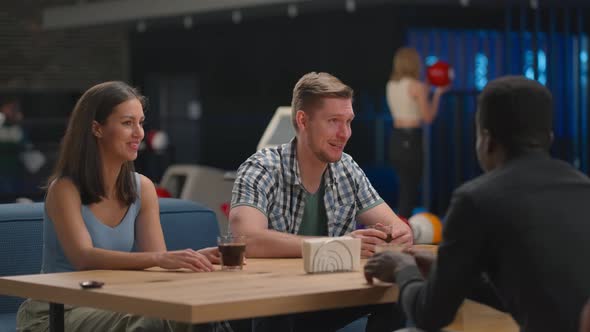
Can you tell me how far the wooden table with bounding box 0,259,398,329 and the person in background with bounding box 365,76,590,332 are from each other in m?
0.25

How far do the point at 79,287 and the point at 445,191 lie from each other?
→ 9.64 m

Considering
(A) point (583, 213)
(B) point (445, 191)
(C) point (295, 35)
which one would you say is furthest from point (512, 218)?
(C) point (295, 35)

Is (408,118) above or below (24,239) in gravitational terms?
above

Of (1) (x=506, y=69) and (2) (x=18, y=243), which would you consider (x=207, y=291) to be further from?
(1) (x=506, y=69)

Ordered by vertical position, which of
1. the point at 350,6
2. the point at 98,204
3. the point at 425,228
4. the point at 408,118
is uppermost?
the point at 350,6

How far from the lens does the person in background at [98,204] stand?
311 cm

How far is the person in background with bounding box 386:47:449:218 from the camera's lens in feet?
29.1

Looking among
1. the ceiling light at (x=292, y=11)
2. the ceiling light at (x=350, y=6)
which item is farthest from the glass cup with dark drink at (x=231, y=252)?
the ceiling light at (x=292, y=11)

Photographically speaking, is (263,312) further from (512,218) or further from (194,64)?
(194,64)

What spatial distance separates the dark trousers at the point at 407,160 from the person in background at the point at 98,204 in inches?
223

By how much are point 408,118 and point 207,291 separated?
6.66 meters

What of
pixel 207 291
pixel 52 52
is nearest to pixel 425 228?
pixel 207 291

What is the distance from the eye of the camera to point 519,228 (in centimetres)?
222

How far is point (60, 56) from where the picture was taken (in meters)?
16.0
